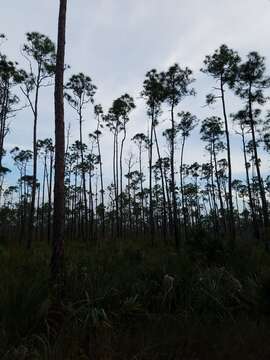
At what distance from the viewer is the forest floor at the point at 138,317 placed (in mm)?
3807

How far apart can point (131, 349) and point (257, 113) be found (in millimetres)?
26717

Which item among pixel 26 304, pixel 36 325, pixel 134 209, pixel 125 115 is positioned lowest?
pixel 36 325

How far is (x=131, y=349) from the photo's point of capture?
384 cm

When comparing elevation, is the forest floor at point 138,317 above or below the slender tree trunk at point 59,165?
below

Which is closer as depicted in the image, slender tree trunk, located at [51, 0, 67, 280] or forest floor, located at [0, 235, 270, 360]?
forest floor, located at [0, 235, 270, 360]

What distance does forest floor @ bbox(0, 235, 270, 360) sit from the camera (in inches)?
150

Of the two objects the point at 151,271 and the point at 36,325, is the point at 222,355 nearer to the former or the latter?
the point at 36,325

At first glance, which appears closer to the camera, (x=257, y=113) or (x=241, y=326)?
(x=241, y=326)

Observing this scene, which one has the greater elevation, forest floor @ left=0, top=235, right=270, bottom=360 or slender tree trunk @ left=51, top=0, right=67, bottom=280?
slender tree trunk @ left=51, top=0, right=67, bottom=280

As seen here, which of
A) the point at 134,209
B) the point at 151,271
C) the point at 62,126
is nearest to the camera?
the point at 151,271

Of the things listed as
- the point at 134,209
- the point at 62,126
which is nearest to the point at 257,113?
the point at 62,126

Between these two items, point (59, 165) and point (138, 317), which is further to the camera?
point (59, 165)

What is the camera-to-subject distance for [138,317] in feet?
17.6

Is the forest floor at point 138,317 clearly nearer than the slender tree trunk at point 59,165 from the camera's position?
Yes
